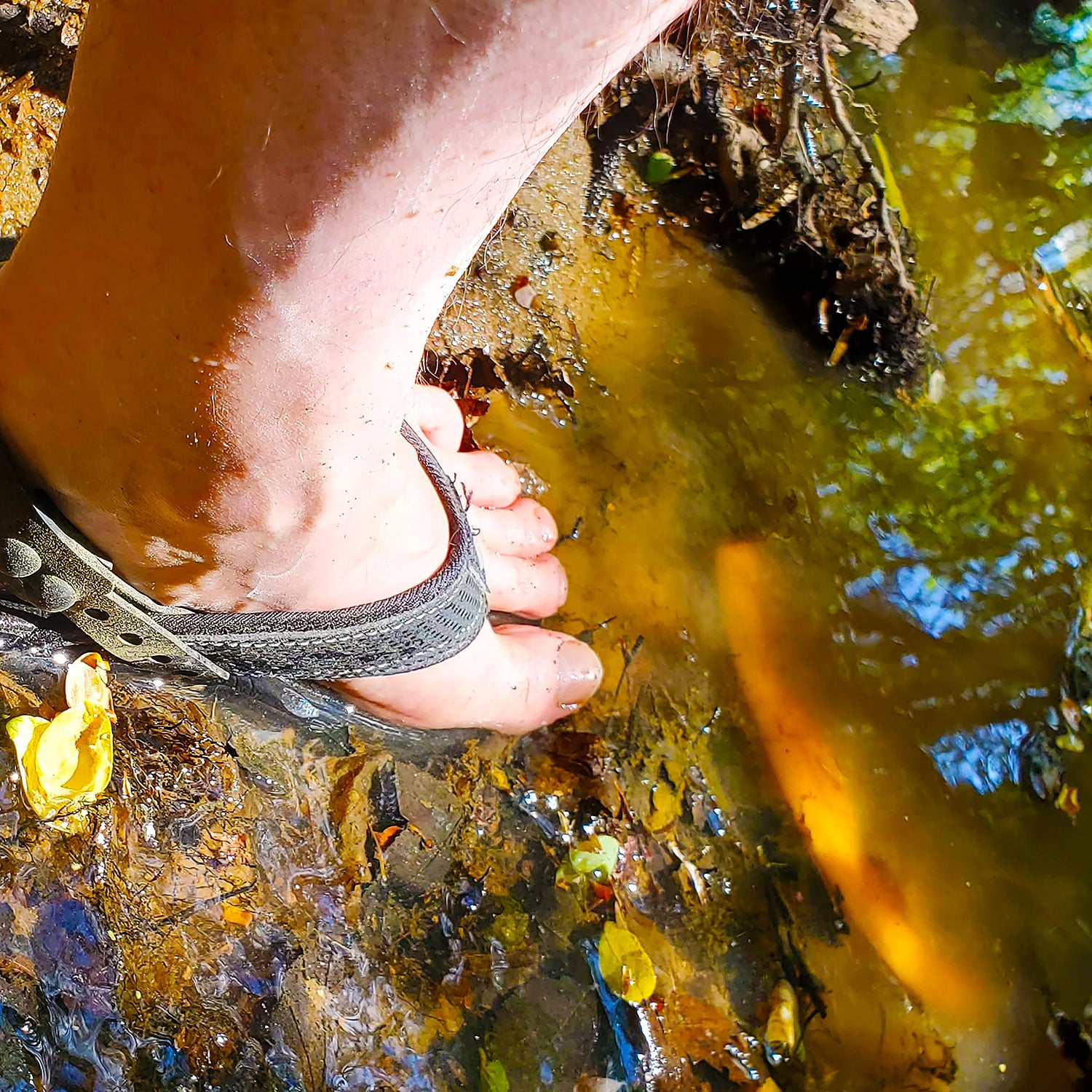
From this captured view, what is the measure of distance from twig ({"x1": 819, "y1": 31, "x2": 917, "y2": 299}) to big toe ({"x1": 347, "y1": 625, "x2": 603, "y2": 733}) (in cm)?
116

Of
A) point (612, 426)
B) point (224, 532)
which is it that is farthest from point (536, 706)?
point (224, 532)

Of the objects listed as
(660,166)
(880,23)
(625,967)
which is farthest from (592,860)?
(880,23)

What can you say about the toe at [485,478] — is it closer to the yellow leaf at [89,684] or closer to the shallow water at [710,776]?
the shallow water at [710,776]

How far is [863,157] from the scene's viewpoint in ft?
6.12

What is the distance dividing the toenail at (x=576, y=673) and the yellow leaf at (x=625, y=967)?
1.57 feet

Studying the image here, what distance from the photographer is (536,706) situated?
1.71 m

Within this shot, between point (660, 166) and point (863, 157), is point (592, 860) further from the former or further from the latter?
point (863, 157)

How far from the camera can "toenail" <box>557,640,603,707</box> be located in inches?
68.3

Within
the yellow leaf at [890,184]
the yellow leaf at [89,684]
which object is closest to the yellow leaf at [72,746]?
the yellow leaf at [89,684]

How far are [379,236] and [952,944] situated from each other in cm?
171

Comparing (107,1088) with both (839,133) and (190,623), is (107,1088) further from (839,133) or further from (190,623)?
(839,133)

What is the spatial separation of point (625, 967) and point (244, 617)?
106 centimetres

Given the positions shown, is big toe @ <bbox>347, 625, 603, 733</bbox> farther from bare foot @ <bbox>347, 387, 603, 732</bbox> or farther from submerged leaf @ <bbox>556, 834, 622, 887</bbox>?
submerged leaf @ <bbox>556, 834, 622, 887</bbox>

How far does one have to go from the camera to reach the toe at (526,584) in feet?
5.52
